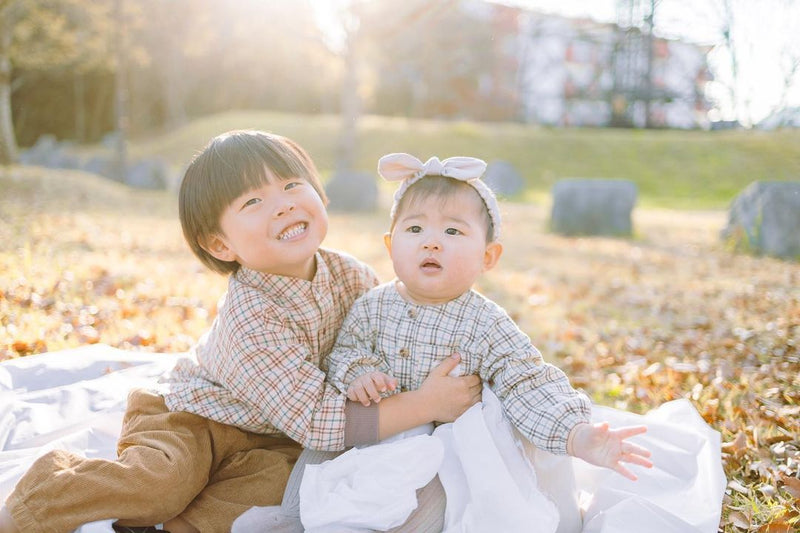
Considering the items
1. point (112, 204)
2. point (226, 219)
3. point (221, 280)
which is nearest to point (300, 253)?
point (226, 219)

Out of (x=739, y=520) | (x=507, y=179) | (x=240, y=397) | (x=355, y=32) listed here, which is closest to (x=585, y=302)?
(x=739, y=520)

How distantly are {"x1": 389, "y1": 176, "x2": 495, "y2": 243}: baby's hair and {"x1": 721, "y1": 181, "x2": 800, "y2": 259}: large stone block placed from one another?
717 cm

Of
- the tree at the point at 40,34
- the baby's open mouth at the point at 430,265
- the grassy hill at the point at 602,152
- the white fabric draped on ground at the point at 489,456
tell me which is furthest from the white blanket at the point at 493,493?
the grassy hill at the point at 602,152

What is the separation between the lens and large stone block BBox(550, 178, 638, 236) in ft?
34.9

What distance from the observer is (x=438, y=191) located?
→ 85.9 inches

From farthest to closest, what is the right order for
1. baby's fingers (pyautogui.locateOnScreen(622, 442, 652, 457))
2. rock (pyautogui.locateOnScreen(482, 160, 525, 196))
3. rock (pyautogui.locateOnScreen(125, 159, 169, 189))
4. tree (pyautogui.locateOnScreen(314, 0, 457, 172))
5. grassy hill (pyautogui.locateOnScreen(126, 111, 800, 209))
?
1. grassy hill (pyautogui.locateOnScreen(126, 111, 800, 209))
2. rock (pyautogui.locateOnScreen(482, 160, 525, 196))
3. rock (pyautogui.locateOnScreen(125, 159, 169, 189))
4. tree (pyautogui.locateOnScreen(314, 0, 457, 172))
5. baby's fingers (pyautogui.locateOnScreen(622, 442, 652, 457))

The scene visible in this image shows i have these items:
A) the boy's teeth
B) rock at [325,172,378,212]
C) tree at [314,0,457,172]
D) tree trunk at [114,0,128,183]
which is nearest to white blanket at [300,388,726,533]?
the boy's teeth

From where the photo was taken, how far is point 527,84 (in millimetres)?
30688

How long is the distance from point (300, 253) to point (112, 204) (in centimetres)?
1008

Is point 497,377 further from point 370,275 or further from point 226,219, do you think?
point 226,219

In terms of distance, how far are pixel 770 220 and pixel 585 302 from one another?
3958mm

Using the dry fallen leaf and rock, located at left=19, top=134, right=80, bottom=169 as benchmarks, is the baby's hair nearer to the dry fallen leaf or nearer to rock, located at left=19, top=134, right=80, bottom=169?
the dry fallen leaf

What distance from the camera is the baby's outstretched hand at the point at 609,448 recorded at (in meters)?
1.82

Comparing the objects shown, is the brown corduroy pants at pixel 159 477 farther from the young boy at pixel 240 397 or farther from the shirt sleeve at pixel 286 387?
the shirt sleeve at pixel 286 387
